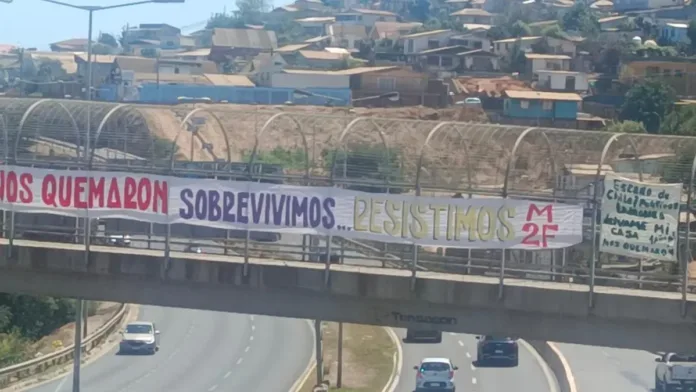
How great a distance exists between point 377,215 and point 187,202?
9.36ft

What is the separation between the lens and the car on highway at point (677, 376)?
28469mm

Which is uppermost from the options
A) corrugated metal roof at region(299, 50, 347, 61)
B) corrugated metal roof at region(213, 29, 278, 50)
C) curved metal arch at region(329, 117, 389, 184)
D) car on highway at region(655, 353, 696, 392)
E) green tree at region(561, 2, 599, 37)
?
green tree at region(561, 2, 599, 37)

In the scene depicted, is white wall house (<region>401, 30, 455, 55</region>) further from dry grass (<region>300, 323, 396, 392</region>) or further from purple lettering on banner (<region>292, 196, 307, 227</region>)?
purple lettering on banner (<region>292, 196, 307, 227</region>)

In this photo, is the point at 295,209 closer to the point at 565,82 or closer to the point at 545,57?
the point at 565,82

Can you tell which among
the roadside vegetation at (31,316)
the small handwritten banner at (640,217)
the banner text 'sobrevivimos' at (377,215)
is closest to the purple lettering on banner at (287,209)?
the banner text 'sobrevivimos' at (377,215)

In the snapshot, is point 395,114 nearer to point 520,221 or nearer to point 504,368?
point 504,368

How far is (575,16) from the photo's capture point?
131875 millimetres

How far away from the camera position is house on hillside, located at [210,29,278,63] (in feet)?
448

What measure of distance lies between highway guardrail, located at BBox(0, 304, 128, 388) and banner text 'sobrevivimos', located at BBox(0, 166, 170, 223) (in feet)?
37.6

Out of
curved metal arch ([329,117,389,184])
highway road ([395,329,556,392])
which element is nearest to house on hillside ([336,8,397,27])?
highway road ([395,329,556,392])

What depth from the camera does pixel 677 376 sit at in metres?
28.6

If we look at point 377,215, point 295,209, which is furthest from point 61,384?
point 377,215

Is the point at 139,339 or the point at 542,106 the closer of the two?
the point at 139,339

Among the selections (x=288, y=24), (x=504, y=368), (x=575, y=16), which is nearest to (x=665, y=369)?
(x=504, y=368)
